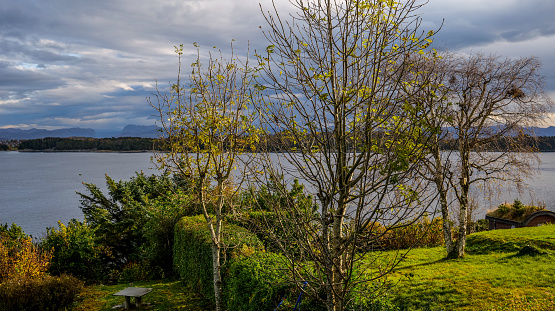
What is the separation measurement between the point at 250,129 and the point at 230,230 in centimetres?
366

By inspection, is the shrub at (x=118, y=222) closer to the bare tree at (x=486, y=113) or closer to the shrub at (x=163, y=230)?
the shrub at (x=163, y=230)

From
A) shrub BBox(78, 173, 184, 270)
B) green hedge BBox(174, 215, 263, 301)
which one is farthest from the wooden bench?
shrub BBox(78, 173, 184, 270)

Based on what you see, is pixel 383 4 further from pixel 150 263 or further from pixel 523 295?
pixel 150 263

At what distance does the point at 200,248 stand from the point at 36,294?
5.38 meters

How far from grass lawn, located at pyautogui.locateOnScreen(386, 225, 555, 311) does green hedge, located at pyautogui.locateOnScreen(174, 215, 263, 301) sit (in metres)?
4.01

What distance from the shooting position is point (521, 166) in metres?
11.9

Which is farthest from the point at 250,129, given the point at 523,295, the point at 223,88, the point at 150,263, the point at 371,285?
the point at 150,263

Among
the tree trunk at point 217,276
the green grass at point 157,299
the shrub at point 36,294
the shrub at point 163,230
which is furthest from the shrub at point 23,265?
the tree trunk at point 217,276

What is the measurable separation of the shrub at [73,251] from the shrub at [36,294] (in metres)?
3.32

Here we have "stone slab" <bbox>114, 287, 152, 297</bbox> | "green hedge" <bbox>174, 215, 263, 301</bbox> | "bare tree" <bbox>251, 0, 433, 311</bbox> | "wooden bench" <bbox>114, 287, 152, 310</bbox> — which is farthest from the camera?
"wooden bench" <bbox>114, 287, 152, 310</bbox>

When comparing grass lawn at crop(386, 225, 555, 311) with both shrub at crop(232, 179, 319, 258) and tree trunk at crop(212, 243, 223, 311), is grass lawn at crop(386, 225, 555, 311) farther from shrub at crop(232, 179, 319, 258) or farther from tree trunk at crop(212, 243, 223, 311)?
tree trunk at crop(212, 243, 223, 311)

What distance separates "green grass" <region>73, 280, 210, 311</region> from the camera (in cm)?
1147

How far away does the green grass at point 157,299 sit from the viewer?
1147 cm

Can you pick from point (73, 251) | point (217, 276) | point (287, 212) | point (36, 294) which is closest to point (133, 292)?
point (36, 294)
